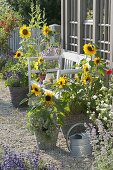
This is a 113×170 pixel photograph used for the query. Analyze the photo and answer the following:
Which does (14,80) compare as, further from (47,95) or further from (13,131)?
(47,95)

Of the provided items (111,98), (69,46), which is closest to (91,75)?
(111,98)

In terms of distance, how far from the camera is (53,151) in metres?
5.37

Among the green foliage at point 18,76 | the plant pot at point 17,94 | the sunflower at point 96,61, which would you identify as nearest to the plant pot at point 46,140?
the sunflower at point 96,61

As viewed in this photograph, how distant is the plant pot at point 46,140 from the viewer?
5324 millimetres

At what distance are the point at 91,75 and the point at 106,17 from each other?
168 cm

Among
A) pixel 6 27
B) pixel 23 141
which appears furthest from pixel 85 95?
pixel 6 27

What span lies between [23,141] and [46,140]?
562mm

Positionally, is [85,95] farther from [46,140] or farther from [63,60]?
[63,60]

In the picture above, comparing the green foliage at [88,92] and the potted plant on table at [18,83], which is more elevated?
the green foliage at [88,92]

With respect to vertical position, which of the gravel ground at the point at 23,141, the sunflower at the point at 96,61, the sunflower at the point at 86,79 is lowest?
the gravel ground at the point at 23,141

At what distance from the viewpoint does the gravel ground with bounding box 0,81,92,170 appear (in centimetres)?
493

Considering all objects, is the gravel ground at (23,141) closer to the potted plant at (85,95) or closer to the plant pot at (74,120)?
the plant pot at (74,120)

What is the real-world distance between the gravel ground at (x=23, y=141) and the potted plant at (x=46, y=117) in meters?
0.19

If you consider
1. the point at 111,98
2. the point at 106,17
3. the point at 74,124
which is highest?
the point at 106,17
